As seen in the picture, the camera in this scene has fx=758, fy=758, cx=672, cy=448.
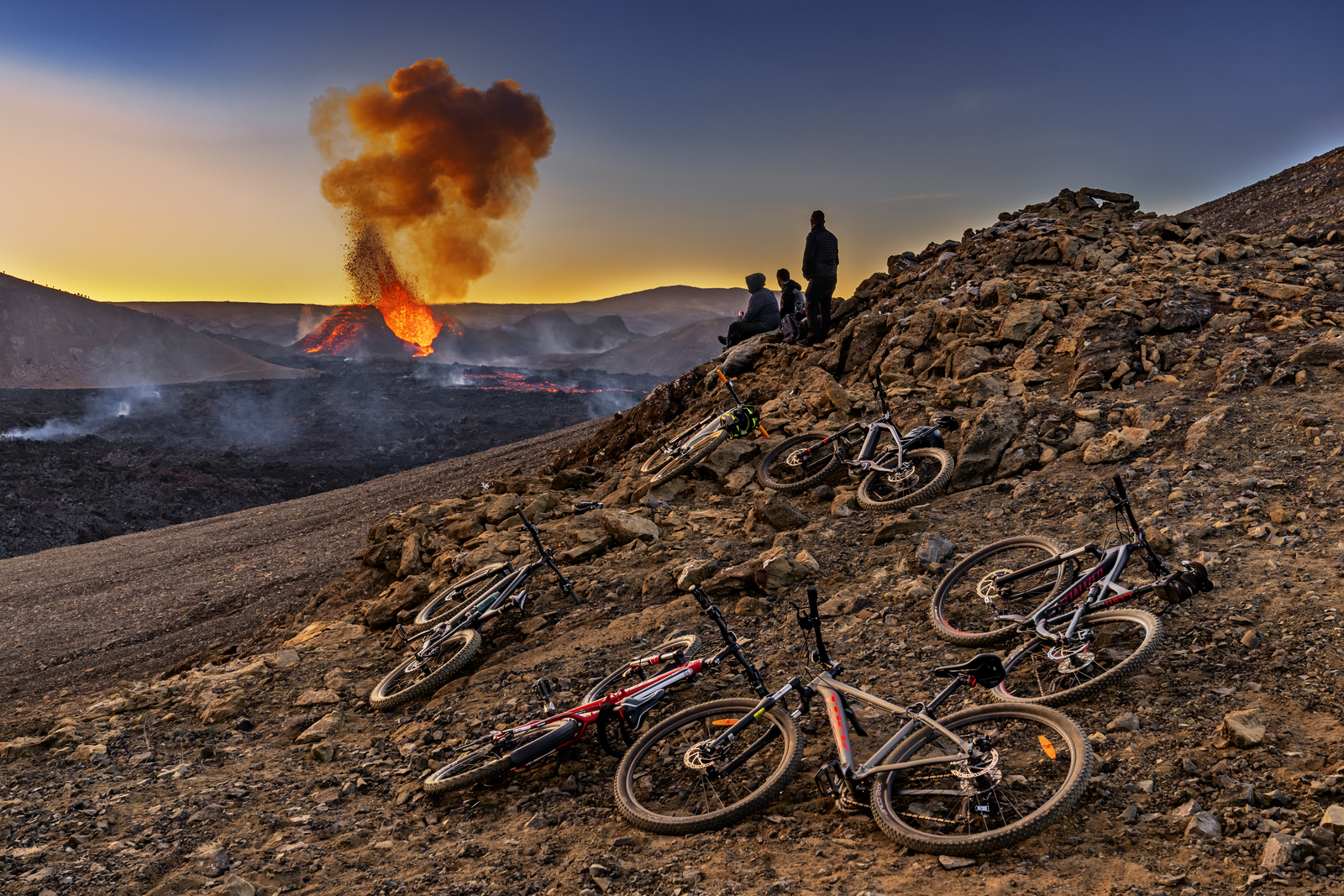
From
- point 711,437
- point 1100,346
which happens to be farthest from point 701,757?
point 1100,346

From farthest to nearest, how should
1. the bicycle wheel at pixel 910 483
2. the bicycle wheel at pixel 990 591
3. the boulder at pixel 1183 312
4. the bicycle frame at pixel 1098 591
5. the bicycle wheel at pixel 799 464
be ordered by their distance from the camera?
the boulder at pixel 1183 312, the bicycle wheel at pixel 799 464, the bicycle wheel at pixel 910 483, the bicycle wheel at pixel 990 591, the bicycle frame at pixel 1098 591

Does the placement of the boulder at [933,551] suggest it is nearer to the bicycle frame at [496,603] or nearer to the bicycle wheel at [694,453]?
the bicycle frame at [496,603]

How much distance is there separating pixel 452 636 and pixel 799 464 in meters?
5.53

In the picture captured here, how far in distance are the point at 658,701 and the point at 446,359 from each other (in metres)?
124

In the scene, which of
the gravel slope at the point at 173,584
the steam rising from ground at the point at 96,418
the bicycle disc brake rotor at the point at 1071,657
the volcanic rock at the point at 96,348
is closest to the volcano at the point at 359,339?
the volcanic rock at the point at 96,348

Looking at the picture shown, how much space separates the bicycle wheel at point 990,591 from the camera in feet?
22.3

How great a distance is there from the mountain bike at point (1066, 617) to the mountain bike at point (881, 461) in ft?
8.65

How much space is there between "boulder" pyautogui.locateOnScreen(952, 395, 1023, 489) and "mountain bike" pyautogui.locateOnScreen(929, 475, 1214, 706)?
110 inches

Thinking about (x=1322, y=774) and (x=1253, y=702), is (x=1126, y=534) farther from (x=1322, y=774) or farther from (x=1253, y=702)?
(x=1322, y=774)

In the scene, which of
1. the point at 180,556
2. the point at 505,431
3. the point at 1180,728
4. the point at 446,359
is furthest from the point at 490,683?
the point at 446,359

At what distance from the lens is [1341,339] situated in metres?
10.2

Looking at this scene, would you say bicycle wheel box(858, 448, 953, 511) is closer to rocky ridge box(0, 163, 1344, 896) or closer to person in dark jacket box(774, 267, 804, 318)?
rocky ridge box(0, 163, 1344, 896)

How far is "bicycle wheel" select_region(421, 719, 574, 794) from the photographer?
639cm

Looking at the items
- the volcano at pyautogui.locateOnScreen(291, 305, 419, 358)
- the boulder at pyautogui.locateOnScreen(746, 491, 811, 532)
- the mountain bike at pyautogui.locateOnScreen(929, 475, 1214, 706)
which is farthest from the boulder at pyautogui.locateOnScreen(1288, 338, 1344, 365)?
the volcano at pyautogui.locateOnScreen(291, 305, 419, 358)
